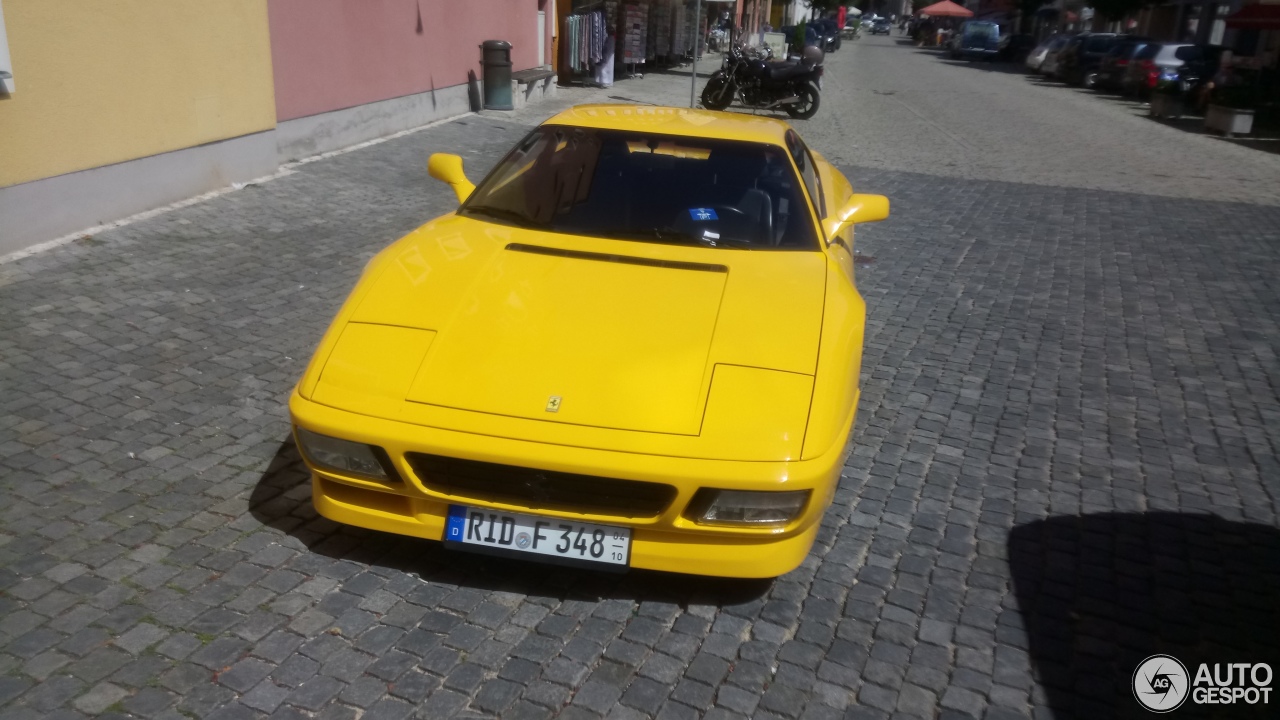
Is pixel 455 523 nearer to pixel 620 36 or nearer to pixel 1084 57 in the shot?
pixel 620 36

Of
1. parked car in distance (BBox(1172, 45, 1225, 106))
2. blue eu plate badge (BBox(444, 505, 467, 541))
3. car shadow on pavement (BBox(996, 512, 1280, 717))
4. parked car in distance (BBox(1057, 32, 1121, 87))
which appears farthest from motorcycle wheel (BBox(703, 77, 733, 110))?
blue eu plate badge (BBox(444, 505, 467, 541))

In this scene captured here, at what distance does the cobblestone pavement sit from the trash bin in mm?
9638

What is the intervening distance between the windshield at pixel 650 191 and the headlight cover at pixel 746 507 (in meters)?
1.42

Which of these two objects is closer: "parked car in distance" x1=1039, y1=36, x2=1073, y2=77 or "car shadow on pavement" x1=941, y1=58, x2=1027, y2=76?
"parked car in distance" x1=1039, y1=36, x2=1073, y2=77

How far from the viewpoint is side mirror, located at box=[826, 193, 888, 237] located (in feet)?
15.4

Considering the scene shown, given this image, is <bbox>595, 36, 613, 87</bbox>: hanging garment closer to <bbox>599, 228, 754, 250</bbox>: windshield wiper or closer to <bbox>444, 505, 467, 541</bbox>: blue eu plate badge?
<bbox>599, 228, 754, 250</bbox>: windshield wiper

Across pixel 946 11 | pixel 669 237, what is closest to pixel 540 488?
pixel 669 237

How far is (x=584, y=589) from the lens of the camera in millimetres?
3463

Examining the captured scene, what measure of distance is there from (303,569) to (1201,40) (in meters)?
42.6

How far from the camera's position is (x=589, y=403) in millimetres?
3133

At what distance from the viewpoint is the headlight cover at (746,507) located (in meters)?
3.06

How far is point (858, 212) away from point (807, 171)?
1.04ft

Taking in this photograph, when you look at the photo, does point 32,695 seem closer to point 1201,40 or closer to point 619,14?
point 619,14

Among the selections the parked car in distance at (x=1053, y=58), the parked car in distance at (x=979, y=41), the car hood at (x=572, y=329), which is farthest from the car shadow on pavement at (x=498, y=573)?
the parked car in distance at (x=979, y=41)
